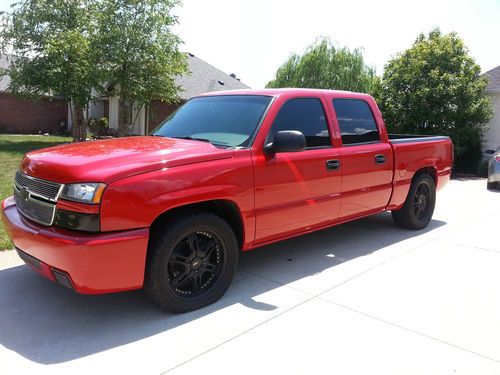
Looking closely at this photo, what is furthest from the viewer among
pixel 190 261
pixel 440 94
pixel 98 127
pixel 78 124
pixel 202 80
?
pixel 202 80

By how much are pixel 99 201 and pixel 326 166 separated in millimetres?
2493

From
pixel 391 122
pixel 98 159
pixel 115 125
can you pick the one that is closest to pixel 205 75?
pixel 115 125

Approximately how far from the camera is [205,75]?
92.2 ft

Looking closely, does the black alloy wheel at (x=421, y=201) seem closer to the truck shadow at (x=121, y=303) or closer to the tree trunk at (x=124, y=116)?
the truck shadow at (x=121, y=303)

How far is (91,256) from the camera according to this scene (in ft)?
10.1

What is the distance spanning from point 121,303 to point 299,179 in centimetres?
203

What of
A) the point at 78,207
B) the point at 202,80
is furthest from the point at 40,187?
the point at 202,80

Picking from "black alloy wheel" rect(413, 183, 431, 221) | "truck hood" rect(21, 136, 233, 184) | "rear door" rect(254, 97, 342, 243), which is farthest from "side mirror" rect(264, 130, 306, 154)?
"black alloy wheel" rect(413, 183, 431, 221)

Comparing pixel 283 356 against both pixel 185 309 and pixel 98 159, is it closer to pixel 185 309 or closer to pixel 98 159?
pixel 185 309

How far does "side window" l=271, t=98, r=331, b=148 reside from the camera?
440cm

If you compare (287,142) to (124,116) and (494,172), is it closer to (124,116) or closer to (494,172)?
(494,172)

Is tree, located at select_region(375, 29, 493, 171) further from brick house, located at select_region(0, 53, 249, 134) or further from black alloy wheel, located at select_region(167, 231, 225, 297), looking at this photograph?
black alloy wheel, located at select_region(167, 231, 225, 297)

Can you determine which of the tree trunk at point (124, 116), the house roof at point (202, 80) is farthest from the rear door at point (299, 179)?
the house roof at point (202, 80)

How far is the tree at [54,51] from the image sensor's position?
17922 millimetres
